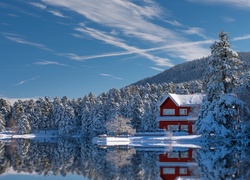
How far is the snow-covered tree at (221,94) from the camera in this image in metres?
45.5

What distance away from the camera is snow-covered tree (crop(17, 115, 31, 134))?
100375mm

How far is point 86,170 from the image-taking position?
22969mm

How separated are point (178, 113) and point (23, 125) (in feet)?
168

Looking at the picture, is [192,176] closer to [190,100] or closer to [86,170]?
[86,170]

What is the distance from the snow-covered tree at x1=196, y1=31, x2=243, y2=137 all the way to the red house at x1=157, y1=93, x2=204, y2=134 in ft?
45.8

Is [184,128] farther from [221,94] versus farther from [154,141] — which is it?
[221,94]

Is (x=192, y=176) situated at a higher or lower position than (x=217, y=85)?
lower

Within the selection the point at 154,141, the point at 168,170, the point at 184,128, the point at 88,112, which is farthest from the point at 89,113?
the point at 168,170

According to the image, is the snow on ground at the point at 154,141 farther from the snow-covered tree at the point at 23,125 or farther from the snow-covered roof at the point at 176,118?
the snow-covered tree at the point at 23,125

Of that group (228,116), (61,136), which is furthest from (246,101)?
(61,136)

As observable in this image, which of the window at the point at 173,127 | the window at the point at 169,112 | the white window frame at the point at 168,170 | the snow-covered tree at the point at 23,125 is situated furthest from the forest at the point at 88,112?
the white window frame at the point at 168,170

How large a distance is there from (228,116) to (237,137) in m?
2.93

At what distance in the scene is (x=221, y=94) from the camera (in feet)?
157

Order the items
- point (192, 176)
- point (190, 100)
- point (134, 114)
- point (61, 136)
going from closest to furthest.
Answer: point (192, 176)
point (190, 100)
point (134, 114)
point (61, 136)
